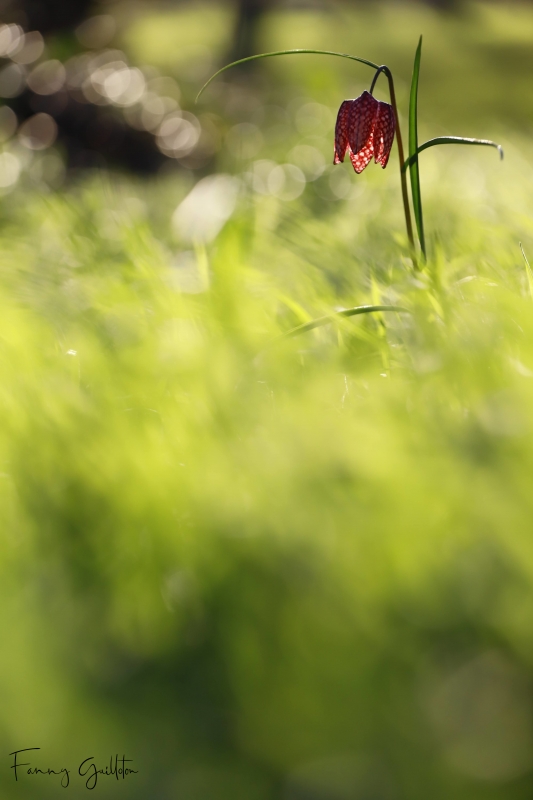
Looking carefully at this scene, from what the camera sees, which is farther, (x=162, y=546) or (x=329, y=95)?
(x=329, y=95)

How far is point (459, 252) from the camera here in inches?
30.0

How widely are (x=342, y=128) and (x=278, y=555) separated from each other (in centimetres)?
55

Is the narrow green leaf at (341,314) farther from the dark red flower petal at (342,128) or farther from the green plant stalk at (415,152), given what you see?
the dark red flower petal at (342,128)

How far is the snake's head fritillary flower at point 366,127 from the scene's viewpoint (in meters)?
0.71

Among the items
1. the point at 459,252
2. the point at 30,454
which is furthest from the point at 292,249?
the point at 30,454

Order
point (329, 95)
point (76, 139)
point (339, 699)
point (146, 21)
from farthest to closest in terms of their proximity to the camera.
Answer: point (146, 21)
point (76, 139)
point (329, 95)
point (339, 699)

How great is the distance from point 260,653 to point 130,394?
8.9 inches

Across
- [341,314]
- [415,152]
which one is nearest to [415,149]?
[415,152]

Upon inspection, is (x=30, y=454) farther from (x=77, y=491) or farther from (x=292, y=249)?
(x=292, y=249)

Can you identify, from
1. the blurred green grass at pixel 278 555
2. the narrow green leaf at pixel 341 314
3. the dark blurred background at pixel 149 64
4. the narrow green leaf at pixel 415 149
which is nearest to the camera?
the blurred green grass at pixel 278 555

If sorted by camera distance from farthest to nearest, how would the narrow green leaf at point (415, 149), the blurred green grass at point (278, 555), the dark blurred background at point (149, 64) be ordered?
the dark blurred background at point (149, 64), the narrow green leaf at point (415, 149), the blurred green grass at point (278, 555)

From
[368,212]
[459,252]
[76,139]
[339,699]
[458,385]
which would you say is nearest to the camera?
[339,699]

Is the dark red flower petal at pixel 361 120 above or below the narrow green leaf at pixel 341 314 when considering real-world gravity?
above

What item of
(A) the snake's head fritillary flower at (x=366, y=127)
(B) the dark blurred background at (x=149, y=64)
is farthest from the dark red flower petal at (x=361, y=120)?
(B) the dark blurred background at (x=149, y=64)
